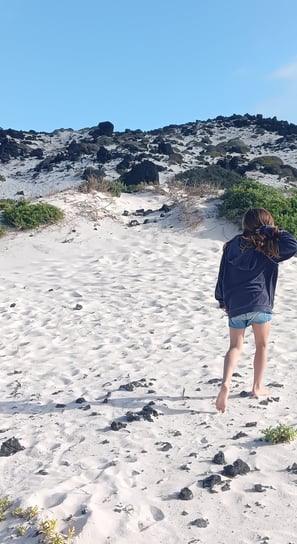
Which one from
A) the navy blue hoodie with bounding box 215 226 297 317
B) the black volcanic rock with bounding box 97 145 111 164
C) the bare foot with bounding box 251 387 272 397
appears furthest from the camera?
the black volcanic rock with bounding box 97 145 111 164

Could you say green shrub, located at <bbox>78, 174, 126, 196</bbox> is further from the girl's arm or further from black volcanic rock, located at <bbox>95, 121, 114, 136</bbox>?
black volcanic rock, located at <bbox>95, 121, 114, 136</bbox>

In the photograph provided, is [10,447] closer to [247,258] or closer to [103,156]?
[247,258]

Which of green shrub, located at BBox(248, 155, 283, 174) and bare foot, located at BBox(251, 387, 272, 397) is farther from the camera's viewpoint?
green shrub, located at BBox(248, 155, 283, 174)

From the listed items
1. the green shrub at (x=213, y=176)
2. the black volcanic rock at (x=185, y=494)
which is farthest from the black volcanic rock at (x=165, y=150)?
the black volcanic rock at (x=185, y=494)

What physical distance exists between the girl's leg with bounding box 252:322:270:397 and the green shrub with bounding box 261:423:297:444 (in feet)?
2.90

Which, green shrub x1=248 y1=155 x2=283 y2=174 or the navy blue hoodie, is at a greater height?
green shrub x1=248 y1=155 x2=283 y2=174

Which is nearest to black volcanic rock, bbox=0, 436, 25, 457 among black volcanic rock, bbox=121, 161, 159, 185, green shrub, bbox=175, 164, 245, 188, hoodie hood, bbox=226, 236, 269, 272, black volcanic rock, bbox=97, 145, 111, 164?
hoodie hood, bbox=226, 236, 269, 272

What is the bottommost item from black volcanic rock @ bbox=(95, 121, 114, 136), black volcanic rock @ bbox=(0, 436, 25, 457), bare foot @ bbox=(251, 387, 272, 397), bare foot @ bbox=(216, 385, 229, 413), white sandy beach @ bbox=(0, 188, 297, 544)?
black volcanic rock @ bbox=(0, 436, 25, 457)

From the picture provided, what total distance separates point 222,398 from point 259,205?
8.87 meters

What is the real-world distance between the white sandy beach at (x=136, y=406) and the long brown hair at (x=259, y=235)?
137cm

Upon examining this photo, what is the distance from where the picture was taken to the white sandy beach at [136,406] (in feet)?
11.8

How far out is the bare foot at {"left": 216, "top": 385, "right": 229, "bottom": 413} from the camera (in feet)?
16.1

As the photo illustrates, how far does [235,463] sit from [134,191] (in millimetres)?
13628

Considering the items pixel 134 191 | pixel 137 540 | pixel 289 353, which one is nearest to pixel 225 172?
pixel 134 191
